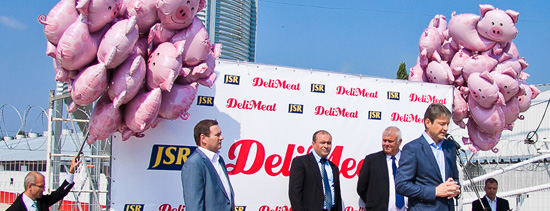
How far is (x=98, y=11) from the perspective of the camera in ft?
16.5

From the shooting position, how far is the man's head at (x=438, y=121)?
424 centimetres

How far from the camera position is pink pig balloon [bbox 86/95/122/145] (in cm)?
540

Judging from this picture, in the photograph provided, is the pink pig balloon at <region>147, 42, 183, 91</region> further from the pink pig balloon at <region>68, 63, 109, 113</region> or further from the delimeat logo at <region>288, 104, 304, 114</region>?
the delimeat logo at <region>288, 104, 304, 114</region>

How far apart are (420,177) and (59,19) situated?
11.3ft

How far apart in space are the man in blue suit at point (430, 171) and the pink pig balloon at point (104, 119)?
2828 millimetres

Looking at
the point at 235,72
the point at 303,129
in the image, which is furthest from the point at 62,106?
the point at 303,129

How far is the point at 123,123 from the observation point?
5.66 m

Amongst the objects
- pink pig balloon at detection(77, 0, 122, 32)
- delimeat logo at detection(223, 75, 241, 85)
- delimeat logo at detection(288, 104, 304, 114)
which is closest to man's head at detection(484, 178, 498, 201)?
delimeat logo at detection(288, 104, 304, 114)

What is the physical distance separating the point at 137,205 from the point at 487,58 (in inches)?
195

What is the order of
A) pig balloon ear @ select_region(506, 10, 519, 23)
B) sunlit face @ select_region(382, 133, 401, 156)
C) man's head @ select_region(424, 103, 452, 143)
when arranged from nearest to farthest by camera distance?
man's head @ select_region(424, 103, 452, 143) → sunlit face @ select_region(382, 133, 401, 156) → pig balloon ear @ select_region(506, 10, 519, 23)

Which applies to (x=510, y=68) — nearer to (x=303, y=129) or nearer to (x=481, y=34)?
(x=481, y=34)

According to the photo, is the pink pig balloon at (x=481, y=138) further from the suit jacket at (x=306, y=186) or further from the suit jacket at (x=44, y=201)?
the suit jacket at (x=44, y=201)

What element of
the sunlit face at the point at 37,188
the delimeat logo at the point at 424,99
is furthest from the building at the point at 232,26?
the sunlit face at the point at 37,188

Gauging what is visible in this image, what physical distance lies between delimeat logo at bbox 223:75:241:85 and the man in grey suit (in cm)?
204
